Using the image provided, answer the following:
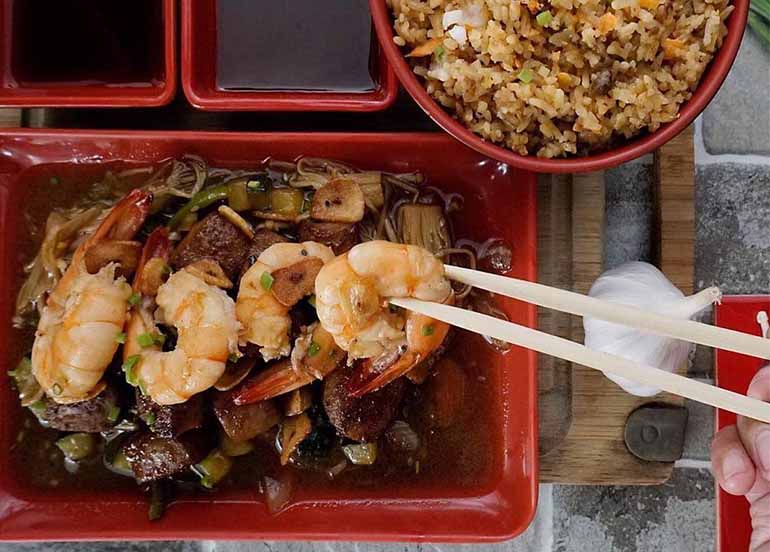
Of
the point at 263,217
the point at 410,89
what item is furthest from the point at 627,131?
the point at 263,217

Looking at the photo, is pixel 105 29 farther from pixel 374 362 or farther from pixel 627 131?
pixel 627 131

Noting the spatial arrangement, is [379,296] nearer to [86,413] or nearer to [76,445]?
[86,413]

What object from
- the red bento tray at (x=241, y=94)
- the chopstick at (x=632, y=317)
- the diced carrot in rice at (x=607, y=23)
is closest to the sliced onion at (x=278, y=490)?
the chopstick at (x=632, y=317)

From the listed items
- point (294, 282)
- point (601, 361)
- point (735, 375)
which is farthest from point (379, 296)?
point (735, 375)

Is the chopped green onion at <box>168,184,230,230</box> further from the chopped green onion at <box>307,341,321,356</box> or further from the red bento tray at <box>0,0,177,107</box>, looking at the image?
the chopped green onion at <box>307,341,321,356</box>

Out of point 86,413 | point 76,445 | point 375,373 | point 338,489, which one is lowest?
point 338,489

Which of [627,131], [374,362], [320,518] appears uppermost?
[627,131]

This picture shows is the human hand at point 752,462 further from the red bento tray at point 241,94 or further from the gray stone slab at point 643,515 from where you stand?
the red bento tray at point 241,94
